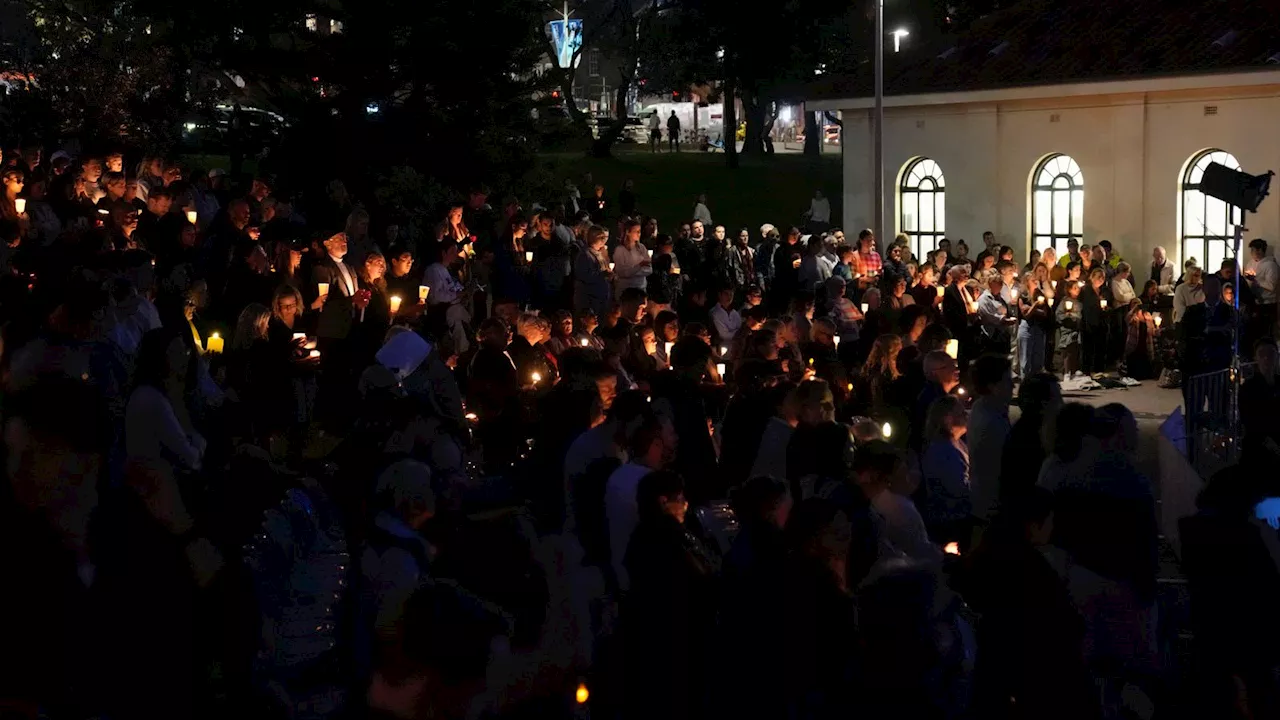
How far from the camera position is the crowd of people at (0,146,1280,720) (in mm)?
6902

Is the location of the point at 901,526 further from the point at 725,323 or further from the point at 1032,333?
the point at 1032,333

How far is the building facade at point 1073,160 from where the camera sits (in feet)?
82.7

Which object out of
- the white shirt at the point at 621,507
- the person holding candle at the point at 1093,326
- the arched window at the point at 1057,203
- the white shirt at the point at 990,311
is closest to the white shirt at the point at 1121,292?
the person holding candle at the point at 1093,326

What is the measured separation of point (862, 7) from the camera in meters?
62.3

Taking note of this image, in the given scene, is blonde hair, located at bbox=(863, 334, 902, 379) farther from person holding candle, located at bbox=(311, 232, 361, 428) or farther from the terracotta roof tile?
the terracotta roof tile

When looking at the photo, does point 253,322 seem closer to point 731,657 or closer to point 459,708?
point 731,657

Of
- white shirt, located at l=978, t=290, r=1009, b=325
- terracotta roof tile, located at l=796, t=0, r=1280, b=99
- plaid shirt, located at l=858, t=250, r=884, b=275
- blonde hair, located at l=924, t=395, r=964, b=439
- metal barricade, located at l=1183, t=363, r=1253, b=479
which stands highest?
terracotta roof tile, located at l=796, t=0, r=1280, b=99

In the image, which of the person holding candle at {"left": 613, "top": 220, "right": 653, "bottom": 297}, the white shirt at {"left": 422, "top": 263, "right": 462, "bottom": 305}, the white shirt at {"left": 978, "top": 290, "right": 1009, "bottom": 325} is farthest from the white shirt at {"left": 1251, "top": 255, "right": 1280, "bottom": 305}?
the white shirt at {"left": 422, "top": 263, "right": 462, "bottom": 305}

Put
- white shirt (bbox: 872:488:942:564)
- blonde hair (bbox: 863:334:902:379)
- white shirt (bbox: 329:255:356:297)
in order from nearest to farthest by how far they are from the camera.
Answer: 1. white shirt (bbox: 872:488:942:564)
2. blonde hair (bbox: 863:334:902:379)
3. white shirt (bbox: 329:255:356:297)

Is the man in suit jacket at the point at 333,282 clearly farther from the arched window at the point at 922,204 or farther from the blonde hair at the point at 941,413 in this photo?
the arched window at the point at 922,204

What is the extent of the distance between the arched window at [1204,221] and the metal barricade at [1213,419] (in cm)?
1100

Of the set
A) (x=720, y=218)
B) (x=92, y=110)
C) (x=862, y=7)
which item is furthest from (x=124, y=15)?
(x=862, y=7)

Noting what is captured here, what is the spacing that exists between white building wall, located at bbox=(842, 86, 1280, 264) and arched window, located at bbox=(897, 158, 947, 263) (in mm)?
213

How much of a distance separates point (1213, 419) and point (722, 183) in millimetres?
36484
